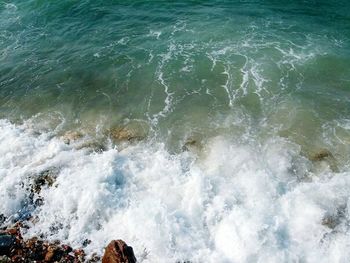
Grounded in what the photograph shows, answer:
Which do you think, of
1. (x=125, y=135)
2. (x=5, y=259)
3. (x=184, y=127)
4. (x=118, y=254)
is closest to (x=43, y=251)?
(x=5, y=259)

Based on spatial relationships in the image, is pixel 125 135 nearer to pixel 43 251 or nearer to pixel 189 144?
pixel 189 144

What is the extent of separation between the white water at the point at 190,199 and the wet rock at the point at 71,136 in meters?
0.59

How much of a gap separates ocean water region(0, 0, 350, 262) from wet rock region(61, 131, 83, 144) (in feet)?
0.32

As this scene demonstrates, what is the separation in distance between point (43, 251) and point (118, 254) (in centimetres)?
405

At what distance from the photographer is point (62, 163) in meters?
21.8

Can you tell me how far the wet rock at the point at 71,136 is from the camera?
2366cm

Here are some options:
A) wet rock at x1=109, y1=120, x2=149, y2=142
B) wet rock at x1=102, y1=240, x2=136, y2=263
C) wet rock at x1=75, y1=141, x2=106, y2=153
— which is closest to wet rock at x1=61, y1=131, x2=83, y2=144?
wet rock at x1=75, y1=141, x2=106, y2=153

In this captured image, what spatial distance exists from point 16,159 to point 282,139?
663 inches

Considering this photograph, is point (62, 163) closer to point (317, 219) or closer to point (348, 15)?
point (317, 219)

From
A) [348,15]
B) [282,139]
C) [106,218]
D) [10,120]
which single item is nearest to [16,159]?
[10,120]

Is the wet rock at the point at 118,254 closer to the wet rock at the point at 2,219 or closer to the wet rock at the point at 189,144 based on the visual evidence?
the wet rock at the point at 2,219

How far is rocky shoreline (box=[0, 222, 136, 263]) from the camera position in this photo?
1559 cm

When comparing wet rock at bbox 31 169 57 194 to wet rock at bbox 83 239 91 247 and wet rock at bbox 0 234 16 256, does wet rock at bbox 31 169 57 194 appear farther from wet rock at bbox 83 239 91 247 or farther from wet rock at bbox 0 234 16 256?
wet rock at bbox 83 239 91 247

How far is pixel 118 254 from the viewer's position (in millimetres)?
15195
